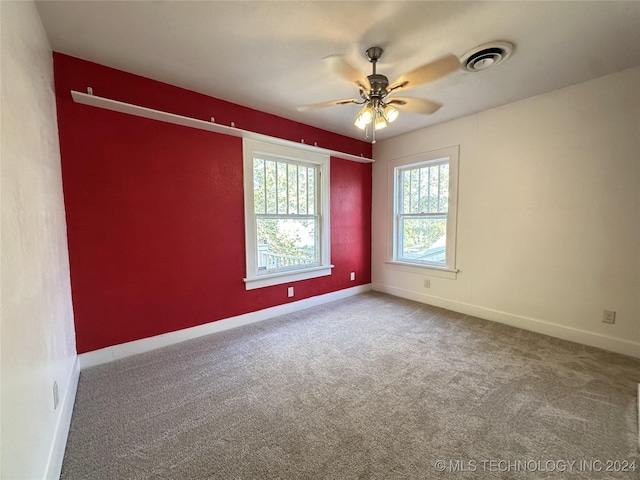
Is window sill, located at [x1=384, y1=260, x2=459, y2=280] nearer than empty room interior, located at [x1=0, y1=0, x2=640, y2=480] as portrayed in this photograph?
No

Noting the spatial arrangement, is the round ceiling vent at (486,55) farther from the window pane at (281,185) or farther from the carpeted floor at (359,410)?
the carpeted floor at (359,410)

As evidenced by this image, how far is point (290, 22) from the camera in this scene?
180 centimetres

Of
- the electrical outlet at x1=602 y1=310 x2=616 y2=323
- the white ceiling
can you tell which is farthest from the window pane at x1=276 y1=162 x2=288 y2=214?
the electrical outlet at x1=602 y1=310 x2=616 y2=323

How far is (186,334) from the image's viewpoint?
2.82m

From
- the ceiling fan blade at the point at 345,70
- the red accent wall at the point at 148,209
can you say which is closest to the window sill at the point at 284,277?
the red accent wall at the point at 148,209

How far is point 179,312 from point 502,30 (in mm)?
3544

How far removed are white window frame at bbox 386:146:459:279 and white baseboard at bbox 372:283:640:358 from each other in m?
0.38

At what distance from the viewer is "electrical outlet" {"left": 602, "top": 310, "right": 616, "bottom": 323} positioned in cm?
253

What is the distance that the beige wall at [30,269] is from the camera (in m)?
0.98

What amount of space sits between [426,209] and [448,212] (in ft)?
1.22

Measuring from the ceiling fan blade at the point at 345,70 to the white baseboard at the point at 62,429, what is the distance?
2510mm

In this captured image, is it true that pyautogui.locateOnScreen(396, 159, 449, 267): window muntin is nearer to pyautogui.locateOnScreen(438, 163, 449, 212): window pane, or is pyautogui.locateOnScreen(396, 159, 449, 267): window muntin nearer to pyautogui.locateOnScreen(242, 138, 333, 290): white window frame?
pyautogui.locateOnScreen(438, 163, 449, 212): window pane

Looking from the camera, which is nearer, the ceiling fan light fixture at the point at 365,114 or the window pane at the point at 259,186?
the ceiling fan light fixture at the point at 365,114

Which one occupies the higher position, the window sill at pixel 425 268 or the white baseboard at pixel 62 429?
the window sill at pixel 425 268
